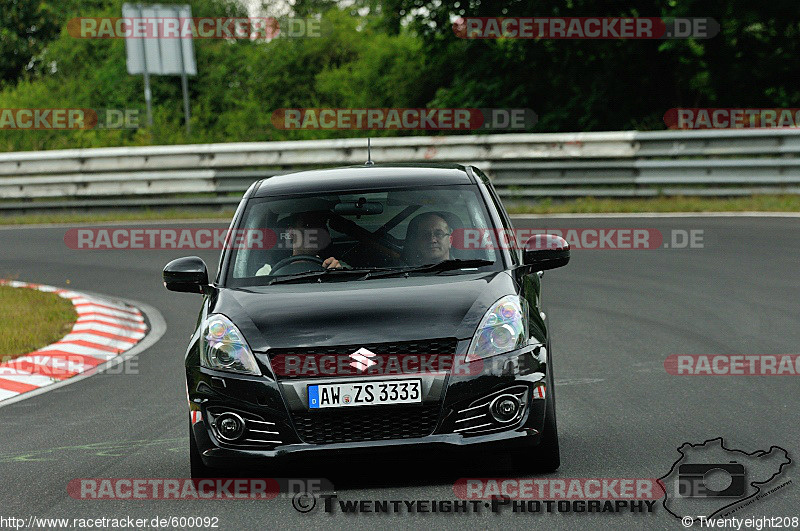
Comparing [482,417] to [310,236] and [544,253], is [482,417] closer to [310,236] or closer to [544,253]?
[544,253]

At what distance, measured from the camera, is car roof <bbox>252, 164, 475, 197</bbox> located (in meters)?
7.18

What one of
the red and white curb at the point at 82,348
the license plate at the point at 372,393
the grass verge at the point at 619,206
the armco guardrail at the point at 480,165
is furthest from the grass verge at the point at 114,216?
the license plate at the point at 372,393

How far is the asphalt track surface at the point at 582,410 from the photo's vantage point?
18.6 feet

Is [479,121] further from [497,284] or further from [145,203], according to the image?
[497,284]

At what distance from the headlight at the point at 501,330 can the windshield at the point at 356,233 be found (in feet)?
1.78

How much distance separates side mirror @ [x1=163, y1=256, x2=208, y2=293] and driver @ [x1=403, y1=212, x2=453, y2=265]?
3.50ft

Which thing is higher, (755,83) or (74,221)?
(755,83)

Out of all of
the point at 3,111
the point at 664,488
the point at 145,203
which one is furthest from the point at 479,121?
the point at 664,488

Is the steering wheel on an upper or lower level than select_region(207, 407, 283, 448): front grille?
upper

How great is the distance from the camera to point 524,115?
26688 mm

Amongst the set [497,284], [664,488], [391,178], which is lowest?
[664,488]

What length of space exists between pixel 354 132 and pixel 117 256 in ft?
54.6

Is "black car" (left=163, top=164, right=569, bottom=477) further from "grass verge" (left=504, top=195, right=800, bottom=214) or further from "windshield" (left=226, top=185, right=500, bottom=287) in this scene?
"grass verge" (left=504, top=195, right=800, bottom=214)

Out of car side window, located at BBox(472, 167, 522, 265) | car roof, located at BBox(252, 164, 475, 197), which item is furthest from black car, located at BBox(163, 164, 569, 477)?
car roof, located at BBox(252, 164, 475, 197)
